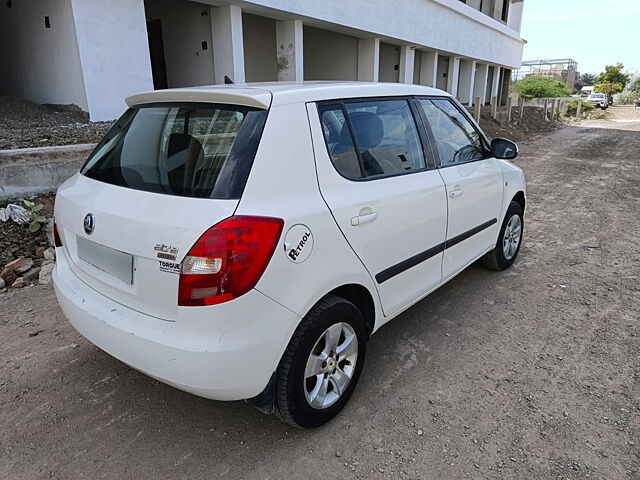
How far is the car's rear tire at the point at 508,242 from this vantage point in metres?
4.29

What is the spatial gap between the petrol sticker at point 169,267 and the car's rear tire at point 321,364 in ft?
2.08

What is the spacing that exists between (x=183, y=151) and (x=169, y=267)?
63 centimetres

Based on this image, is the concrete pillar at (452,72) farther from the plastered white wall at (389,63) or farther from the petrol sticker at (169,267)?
the petrol sticker at (169,267)

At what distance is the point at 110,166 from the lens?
2477 mm

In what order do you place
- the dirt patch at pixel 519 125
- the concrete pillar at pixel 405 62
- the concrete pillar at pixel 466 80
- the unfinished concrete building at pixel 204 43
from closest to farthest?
the unfinished concrete building at pixel 204 43 < the dirt patch at pixel 519 125 < the concrete pillar at pixel 405 62 < the concrete pillar at pixel 466 80

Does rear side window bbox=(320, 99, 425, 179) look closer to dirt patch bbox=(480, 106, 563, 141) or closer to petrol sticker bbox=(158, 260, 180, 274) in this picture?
petrol sticker bbox=(158, 260, 180, 274)

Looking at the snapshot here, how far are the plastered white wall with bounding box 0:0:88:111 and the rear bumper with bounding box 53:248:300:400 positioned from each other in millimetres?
8064

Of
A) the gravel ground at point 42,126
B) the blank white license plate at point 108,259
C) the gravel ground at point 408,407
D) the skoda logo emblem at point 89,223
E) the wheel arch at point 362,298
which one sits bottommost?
the gravel ground at point 408,407

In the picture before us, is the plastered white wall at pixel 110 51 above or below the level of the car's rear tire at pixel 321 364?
above

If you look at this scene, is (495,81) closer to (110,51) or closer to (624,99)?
(110,51)

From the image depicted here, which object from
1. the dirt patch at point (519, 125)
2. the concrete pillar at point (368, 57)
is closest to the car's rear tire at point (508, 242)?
the dirt patch at point (519, 125)

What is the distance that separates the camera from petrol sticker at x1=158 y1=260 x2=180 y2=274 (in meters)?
1.92

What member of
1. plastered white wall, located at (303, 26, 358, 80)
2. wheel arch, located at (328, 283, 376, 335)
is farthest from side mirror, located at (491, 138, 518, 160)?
plastered white wall, located at (303, 26, 358, 80)

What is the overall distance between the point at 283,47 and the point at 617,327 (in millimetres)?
11730
